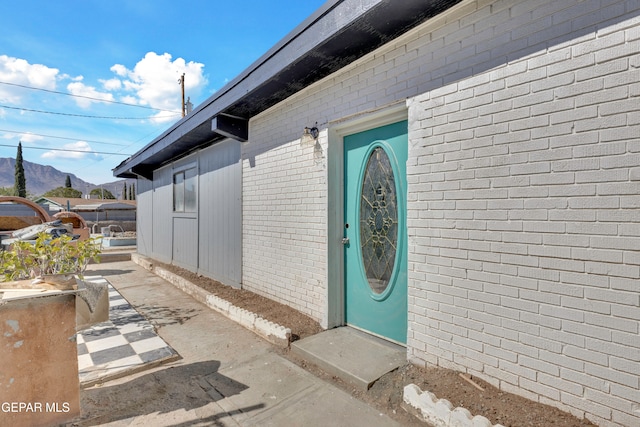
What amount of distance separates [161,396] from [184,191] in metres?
5.94

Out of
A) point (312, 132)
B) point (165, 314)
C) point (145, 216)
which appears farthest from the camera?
point (145, 216)

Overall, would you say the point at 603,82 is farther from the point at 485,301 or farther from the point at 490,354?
the point at 490,354

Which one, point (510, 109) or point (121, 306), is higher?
point (510, 109)

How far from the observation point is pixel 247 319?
400 cm

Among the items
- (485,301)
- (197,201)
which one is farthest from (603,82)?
(197,201)

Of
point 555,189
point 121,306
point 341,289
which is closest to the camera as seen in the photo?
point 555,189

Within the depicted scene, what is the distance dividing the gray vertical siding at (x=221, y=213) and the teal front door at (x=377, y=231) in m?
2.44

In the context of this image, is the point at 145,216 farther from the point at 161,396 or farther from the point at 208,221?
the point at 161,396

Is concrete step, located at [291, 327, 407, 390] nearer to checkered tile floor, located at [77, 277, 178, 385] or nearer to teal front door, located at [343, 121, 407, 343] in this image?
teal front door, located at [343, 121, 407, 343]

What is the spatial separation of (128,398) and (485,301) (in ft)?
9.41

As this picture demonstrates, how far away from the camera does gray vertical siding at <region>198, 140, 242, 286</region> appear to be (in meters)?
5.52

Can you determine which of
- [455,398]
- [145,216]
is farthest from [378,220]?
[145,216]

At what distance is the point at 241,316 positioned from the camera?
4129 mm

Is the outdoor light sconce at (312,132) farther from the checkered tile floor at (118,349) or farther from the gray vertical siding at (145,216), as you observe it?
the gray vertical siding at (145,216)
